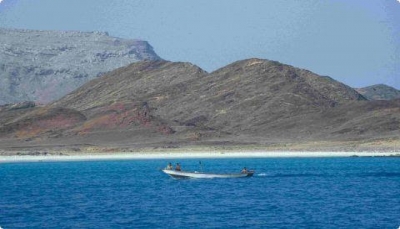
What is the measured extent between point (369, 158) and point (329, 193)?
264 feet

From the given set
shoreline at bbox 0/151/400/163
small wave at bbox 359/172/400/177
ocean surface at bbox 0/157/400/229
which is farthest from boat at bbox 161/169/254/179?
shoreline at bbox 0/151/400/163

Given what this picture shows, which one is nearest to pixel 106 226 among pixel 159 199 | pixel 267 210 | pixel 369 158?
pixel 267 210

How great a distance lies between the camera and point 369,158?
164m

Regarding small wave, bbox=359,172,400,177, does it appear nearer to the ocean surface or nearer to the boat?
the ocean surface

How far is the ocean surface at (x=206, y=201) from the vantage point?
209 feet

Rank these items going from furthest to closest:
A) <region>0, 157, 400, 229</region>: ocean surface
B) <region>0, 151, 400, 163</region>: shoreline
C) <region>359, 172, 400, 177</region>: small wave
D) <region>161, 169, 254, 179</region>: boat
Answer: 1. <region>0, 151, 400, 163</region>: shoreline
2. <region>359, 172, 400, 177</region>: small wave
3. <region>161, 169, 254, 179</region>: boat
4. <region>0, 157, 400, 229</region>: ocean surface

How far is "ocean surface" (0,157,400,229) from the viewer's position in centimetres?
6369

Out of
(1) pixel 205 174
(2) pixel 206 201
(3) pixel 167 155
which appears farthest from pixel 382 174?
(3) pixel 167 155

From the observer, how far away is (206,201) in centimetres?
7831

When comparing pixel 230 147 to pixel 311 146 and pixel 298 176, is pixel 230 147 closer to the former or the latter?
pixel 311 146

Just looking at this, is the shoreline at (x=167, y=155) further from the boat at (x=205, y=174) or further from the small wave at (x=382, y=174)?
the boat at (x=205, y=174)

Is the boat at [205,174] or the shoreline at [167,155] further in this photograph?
the shoreline at [167,155]

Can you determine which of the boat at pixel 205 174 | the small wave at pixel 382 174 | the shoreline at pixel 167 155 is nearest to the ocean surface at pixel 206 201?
the small wave at pixel 382 174

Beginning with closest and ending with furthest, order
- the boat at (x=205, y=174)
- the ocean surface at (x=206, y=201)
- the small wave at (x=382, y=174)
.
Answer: the ocean surface at (x=206, y=201) → the boat at (x=205, y=174) → the small wave at (x=382, y=174)
